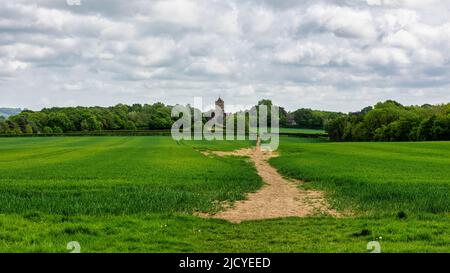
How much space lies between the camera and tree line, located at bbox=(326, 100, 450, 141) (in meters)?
104

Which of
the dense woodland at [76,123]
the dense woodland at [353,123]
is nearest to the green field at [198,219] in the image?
the dense woodland at [353,123]

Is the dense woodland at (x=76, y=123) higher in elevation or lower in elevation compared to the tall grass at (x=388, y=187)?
→ higher

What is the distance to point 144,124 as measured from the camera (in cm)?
19600

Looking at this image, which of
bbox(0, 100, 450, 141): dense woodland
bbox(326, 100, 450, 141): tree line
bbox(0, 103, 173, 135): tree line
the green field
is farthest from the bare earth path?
bbox(0, 103, 173, 135): tree line

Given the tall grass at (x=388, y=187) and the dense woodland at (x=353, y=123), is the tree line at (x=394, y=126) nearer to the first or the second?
the dense woodland at (x=353, y=123)

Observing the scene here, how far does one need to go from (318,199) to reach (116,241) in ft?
41.1

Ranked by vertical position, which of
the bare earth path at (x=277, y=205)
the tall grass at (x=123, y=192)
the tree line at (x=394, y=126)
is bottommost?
the bare earth path at (x=277, y=205)

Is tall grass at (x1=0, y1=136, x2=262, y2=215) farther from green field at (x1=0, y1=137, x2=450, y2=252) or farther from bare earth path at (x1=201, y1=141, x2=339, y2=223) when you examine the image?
bare earth path at (x1=201, y1=141, x2=339, y2=223)

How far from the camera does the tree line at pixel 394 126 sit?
10381 cm

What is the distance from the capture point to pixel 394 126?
118 metres

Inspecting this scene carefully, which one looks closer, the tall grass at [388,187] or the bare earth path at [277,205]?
the bare earth path at [277,205]

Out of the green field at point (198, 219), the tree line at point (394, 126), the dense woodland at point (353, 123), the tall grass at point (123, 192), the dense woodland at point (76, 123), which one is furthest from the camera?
the dense woodland at point (76, 123)

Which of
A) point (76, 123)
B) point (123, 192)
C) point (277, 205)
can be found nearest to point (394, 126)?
point (277, 205)
